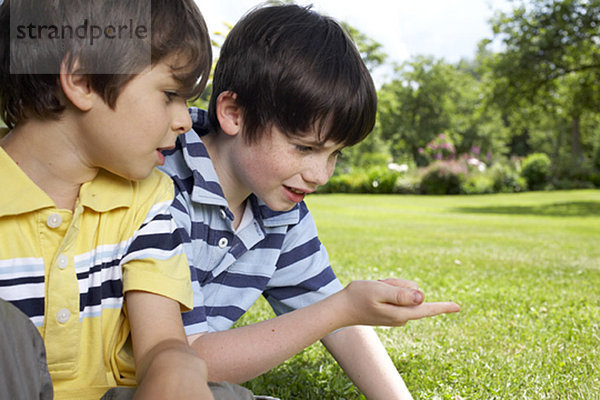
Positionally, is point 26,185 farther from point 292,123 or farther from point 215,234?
point 292,123

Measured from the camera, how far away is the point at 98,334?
1.37 m

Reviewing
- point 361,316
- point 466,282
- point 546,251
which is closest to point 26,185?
point 361,316

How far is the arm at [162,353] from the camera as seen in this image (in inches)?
42.1

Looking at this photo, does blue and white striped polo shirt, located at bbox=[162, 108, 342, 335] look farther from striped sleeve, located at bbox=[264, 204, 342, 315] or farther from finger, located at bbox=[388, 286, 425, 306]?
finger, located at bbox=[388, 286, 425, 306]

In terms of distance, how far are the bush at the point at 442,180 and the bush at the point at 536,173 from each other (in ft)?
9.56

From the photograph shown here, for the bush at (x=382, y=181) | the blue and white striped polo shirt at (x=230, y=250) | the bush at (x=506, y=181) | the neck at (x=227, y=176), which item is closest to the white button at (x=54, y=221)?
the blue and white striped polo shirt at (x=230, y=250)

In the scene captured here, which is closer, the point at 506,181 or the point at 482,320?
the point at 482,320

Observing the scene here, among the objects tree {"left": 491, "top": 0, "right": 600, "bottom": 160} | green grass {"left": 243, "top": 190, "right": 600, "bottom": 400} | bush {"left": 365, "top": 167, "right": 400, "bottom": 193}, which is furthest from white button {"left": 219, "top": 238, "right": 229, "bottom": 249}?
bush {"left": 365, "top": 167, "right": 400, "bottom": 193}

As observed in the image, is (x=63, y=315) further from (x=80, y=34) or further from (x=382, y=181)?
(x=382, y=181)

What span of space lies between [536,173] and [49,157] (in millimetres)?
22265

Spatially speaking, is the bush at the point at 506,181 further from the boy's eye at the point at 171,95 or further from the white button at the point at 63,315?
Result: the white button at the point at 63,315

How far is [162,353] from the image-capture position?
1169 millimetres

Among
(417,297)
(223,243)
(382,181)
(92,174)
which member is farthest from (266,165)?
(382,181)

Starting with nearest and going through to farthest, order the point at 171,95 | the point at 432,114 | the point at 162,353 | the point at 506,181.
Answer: the point at 162,353 → the point at 171,95 → the point at 506,181 → the point at 432,114
